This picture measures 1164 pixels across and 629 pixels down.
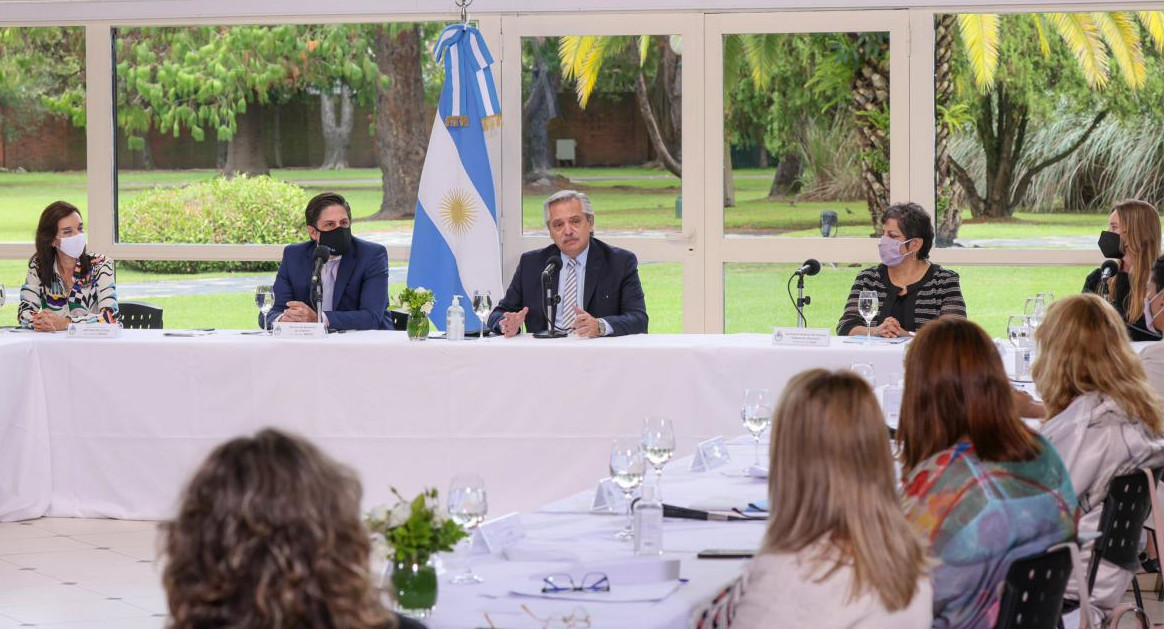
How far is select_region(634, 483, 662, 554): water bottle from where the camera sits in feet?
8.77

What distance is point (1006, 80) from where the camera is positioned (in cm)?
779

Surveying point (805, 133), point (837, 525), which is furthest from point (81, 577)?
point (805, 133)

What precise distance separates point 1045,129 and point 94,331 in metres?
5.03

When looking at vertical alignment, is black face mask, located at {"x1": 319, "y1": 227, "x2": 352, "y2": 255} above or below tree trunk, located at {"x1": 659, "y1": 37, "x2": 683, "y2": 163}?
below

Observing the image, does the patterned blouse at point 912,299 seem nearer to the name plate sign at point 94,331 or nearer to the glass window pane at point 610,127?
the glass window pane at point 610,127

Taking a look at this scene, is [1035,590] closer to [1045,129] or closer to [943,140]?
[943,140]

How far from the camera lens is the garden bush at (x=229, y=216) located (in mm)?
8586

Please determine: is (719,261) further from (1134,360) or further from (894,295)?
(1134,360)

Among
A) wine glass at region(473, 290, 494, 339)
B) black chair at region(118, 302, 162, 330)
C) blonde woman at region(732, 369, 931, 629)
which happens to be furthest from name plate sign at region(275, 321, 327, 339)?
blonde woman at region(732, 369, 931, 629)

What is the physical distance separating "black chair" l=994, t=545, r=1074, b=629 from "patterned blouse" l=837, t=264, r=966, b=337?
10.5ft

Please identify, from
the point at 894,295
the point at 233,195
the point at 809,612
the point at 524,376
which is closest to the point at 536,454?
the point at 524,376

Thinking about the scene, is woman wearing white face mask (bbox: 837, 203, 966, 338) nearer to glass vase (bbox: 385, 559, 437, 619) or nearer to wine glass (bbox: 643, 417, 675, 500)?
wine glass (bbox: 643, 417, 675, 500)

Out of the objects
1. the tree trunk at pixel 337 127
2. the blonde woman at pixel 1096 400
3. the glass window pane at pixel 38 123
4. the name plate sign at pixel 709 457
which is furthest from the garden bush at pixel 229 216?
the blonde woman at pixel 1096 400

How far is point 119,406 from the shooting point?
5828 millimetres
